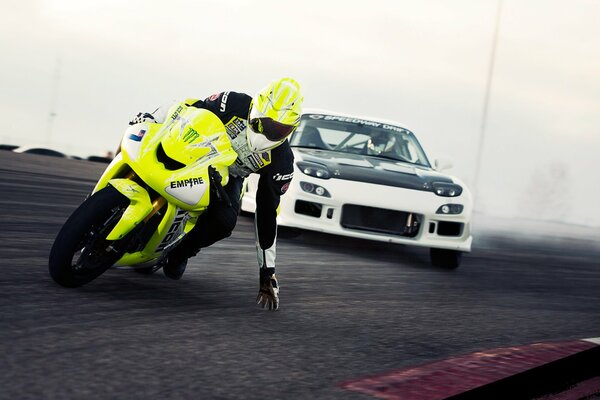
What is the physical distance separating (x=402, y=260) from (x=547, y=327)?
3304 mm

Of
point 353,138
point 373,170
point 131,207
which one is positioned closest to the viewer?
point 131,207

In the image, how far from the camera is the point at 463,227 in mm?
9172

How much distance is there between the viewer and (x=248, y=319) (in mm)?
5078

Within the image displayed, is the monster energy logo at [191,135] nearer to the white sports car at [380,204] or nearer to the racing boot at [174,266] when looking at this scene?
the racing boot at [174,266]

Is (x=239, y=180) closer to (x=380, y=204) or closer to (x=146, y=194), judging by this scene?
(x=146, y=194)

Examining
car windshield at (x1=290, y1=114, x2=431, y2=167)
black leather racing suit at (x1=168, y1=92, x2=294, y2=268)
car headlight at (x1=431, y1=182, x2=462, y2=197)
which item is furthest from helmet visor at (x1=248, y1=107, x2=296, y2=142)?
car windshield at (x1=290, y1=114, x2=431, y2=167)

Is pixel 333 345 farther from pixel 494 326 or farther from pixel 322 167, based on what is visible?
pixel 322 167

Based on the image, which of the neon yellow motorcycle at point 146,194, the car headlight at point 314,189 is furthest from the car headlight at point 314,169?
the neon yellow motorcycle at point 146,194

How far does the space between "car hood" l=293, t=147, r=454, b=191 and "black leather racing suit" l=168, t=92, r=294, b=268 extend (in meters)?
3.60

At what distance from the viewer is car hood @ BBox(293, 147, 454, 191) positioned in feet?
30.0

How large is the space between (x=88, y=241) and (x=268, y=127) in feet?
3.76

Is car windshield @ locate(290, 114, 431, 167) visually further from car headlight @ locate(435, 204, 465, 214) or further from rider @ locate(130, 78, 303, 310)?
rider @ locate(130, 78, 303, 310)

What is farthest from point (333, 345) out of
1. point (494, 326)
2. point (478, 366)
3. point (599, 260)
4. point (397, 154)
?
point (599, 260)

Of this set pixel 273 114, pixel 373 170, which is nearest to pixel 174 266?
pixel 273 114
